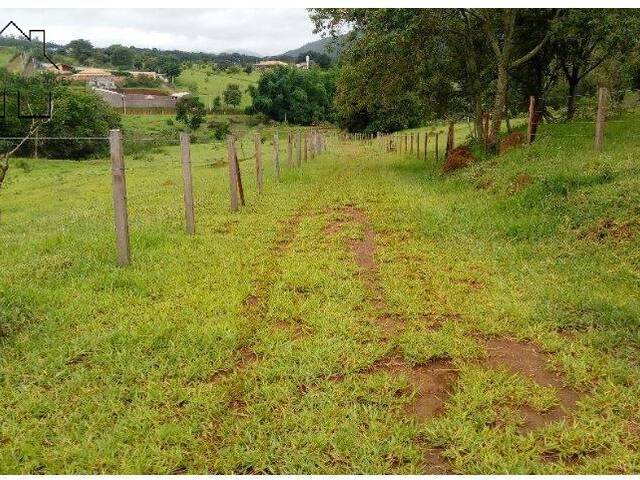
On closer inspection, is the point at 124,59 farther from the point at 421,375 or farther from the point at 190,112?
the point at 421,375

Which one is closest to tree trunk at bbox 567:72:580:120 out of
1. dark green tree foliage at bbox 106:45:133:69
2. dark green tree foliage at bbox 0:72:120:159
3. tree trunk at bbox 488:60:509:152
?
tree trunk at bbox 488:60:509:152

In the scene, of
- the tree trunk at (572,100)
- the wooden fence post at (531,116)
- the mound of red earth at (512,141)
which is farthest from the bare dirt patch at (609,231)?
the tree trunk at (572,100)

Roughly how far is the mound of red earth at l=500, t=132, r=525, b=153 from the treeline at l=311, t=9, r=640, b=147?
533 millimetres

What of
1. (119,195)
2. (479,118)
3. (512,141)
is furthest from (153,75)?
(119,195)

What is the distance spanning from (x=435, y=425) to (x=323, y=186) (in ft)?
40.1

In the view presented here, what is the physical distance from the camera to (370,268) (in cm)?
706

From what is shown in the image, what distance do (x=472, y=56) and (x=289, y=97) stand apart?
2796 inches

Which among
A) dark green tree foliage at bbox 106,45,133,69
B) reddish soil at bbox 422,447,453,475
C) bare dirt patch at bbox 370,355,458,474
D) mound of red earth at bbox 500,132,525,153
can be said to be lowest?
reddish soil at bbox 422,447,453,475

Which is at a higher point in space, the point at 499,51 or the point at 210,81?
the point at 210,81

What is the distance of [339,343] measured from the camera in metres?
4.75

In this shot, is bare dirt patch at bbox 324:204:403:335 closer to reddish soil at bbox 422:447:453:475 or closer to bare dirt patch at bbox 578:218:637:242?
reddish soil at bbox 422:447:453:475

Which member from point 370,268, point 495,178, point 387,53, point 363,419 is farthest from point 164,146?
point 363,419

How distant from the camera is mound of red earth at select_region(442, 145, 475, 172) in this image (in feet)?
52.7

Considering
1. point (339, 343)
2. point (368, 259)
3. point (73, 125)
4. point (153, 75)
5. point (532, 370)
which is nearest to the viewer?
point (532, 370)
